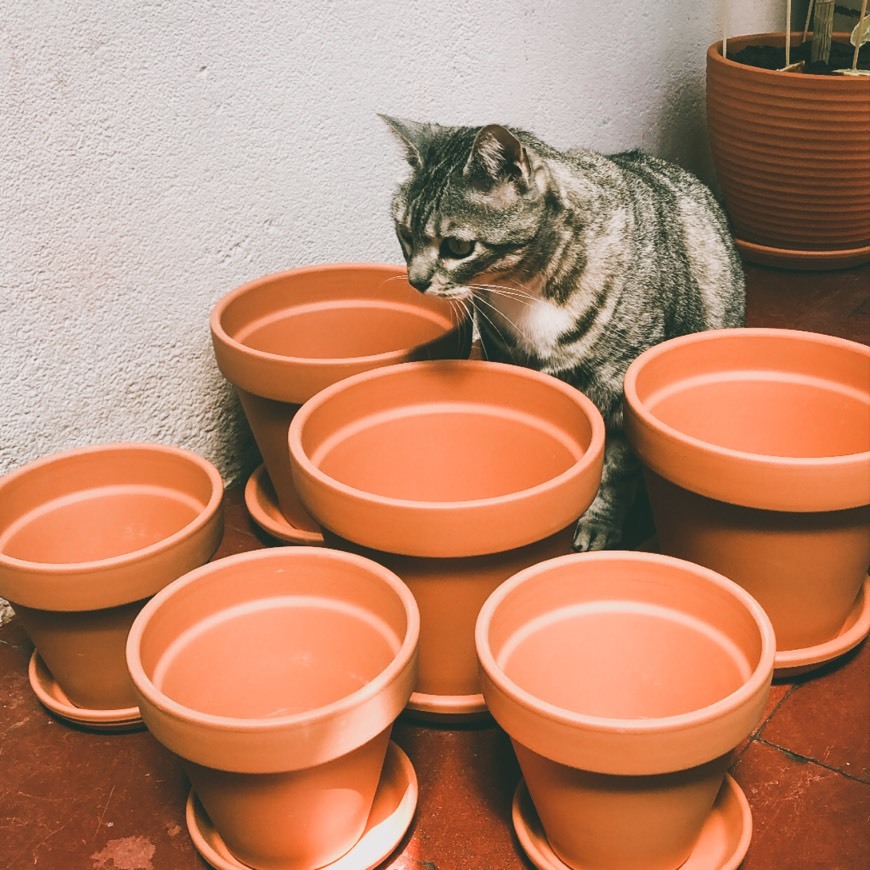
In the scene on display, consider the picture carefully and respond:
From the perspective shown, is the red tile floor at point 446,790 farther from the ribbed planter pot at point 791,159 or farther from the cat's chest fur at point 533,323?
the ribbed planter pot at point 791,159

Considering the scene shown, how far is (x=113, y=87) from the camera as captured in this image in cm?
120

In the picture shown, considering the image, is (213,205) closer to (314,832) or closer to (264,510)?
(264,510)

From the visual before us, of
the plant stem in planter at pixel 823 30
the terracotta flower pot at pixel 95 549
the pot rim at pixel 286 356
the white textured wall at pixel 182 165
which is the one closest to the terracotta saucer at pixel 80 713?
the terracotta flower pot at pixel 95 549

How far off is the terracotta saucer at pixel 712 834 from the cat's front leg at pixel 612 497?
0.41 m

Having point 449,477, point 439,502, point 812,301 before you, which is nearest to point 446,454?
point 449,477

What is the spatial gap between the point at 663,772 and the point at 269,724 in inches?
12.0

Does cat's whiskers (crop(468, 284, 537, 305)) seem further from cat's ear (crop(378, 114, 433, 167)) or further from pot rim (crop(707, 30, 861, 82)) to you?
pot rim (crop(707, 30, 861, 82))

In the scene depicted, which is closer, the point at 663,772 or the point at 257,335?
the point at 663,772

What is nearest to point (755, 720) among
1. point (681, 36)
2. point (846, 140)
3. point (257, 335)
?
point (257, 335)

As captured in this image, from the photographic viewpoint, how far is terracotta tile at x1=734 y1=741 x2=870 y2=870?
913 mm

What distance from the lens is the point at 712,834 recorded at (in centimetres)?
93

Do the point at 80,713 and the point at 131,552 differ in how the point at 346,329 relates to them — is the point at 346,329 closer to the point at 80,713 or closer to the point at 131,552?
the point at 131,552

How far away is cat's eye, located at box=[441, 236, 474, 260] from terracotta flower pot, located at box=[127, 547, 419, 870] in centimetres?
41

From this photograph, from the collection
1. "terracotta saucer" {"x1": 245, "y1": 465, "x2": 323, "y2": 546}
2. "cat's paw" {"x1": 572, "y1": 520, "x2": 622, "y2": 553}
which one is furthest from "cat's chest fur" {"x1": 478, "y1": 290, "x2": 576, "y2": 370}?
"terracotta saucer" {"x1": 245, "y1": 465, "x2": 323, "y2": 546}
